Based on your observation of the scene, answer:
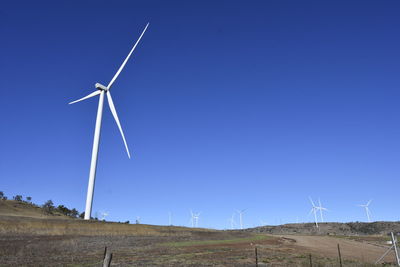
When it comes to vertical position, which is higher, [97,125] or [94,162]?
[97,125]

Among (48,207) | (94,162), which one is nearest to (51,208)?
(48,207)

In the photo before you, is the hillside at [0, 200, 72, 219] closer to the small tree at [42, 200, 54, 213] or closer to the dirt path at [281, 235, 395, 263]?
the small tree at [42, 200, 54, 213]

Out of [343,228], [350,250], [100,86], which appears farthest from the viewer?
[343,228]

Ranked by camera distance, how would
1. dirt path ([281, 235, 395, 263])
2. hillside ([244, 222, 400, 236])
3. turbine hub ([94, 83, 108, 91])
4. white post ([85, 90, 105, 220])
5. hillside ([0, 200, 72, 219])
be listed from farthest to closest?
hillside ([244, 222, 400, 236]) → hillside ([0, 200, 72, 219]) → turbine hub ([94, 83, 108, 91]) → white post ([85, 90, 105, 220]) → dirt path ([281, 235, 395, 263])

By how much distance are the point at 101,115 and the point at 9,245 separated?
3874 cm

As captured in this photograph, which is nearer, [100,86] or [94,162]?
[94,162]

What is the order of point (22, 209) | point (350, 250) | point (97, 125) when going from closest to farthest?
point (350, 250) < point (97, 125) < point (22, 209)

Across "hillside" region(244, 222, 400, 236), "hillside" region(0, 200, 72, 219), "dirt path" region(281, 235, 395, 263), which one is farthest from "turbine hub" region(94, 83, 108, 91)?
"hillside" region(244, 222, 400, 236)

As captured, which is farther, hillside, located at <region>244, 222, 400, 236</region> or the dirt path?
hillside, located at <region>244, 222, 400, 236</region>

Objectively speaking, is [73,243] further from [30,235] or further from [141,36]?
[141,36]

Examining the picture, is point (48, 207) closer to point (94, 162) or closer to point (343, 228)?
point (94, 162)

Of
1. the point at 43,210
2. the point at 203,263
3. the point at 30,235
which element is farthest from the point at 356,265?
the point at 43,210

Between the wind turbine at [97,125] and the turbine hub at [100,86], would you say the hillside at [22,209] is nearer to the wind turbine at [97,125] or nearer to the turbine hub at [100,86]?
the wind turbine at [97,125]

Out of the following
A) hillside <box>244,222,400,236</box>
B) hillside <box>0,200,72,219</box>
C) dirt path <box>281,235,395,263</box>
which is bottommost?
dirt path <box>281,235,395,263</box>
